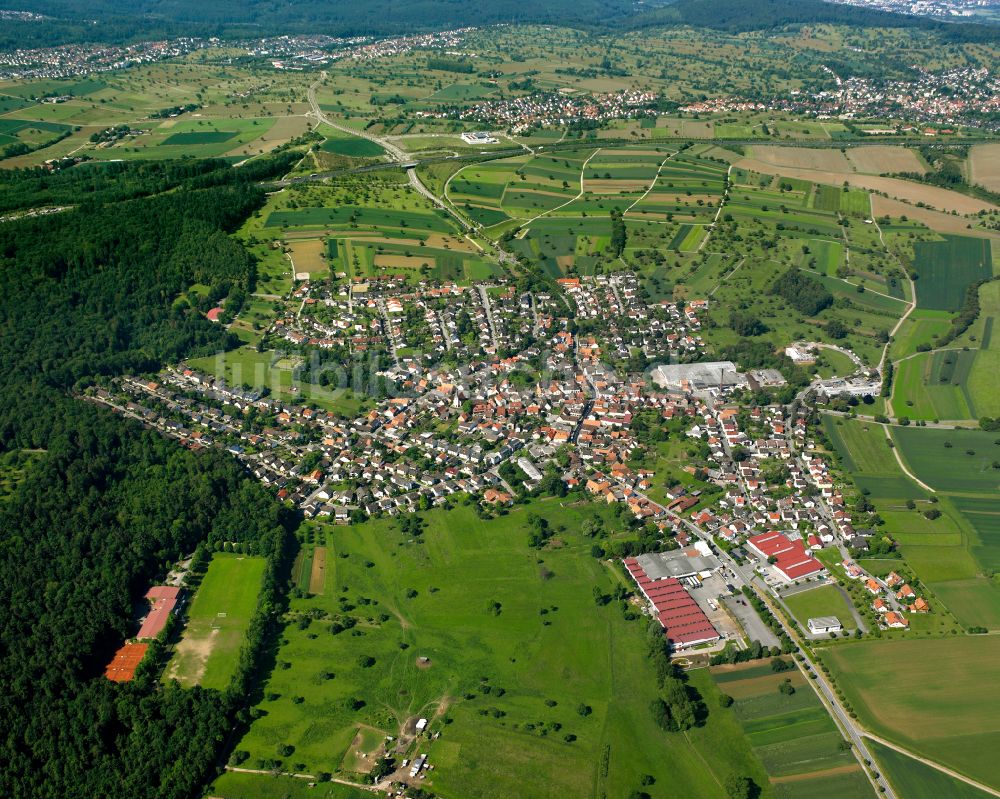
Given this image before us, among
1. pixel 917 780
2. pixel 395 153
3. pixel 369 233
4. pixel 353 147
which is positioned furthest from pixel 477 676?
pixel 353 147

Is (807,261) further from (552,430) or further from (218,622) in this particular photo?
(218,622)

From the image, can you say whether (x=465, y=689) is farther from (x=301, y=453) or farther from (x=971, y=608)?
(x=971, y=608)

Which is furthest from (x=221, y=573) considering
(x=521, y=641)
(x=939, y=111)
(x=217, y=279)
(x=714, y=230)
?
(x=939, y=111)

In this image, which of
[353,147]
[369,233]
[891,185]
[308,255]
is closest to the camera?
[308,255]

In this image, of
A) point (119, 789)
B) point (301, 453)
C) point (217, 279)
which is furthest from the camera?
point (217, 279)

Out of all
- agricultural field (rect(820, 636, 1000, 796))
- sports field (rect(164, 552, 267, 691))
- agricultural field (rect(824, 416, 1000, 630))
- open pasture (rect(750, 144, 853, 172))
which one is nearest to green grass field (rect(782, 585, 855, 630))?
agricultural field (rect(820, 636, 1000, 796))

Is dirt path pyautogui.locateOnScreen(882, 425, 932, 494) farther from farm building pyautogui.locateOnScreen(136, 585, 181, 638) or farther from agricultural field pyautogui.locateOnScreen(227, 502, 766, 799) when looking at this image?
farm building pyautogui.locateOnScreen(136, 585, 181, 638)
